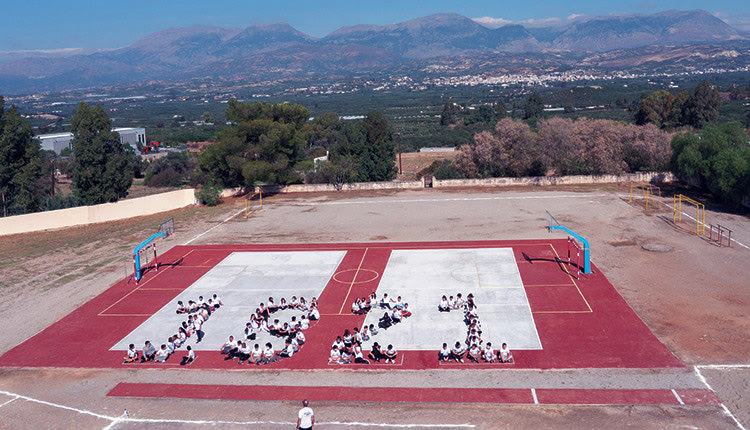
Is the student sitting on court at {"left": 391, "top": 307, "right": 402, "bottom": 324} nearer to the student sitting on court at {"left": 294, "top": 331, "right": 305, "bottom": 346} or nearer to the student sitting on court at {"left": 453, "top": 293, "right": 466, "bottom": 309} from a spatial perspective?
the student sitting on court at {"left": 453, "top": 293, "right": 466, "bottom": 309}

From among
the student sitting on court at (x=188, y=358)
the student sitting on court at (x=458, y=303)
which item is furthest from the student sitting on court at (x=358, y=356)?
the student sitting on court at (x=188, y=358)

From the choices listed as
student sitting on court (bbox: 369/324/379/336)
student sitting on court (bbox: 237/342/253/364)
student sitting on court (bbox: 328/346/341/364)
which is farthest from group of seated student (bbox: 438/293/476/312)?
student sitting on court (bbox: 237/342/253/364)

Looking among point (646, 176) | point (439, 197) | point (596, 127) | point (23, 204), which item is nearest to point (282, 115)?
point (439, 197)

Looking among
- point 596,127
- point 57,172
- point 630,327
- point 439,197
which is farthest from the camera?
point 57,172

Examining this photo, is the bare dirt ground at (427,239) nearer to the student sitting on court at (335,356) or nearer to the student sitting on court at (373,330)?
the student sitting on court at (335,356)

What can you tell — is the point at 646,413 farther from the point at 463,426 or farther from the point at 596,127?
the point at 596,127

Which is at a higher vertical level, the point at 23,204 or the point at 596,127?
the point at 596,127
